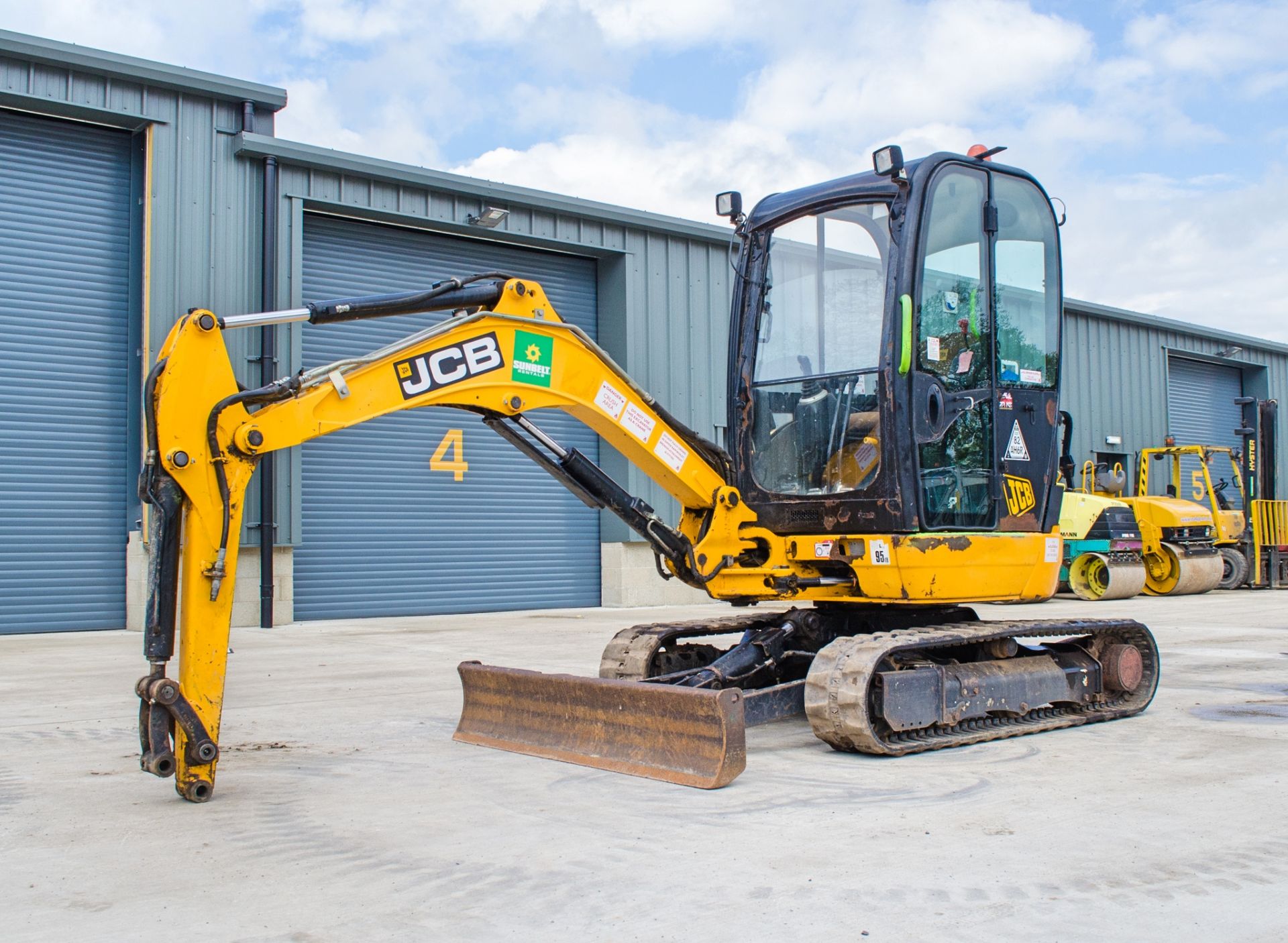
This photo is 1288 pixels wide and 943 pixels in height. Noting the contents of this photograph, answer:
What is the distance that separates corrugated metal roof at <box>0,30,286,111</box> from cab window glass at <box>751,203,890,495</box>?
417 inches

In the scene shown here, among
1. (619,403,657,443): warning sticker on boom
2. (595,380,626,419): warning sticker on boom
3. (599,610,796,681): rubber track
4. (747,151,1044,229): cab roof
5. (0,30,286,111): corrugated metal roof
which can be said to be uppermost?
(0,30,286,111): corrugated metal roof

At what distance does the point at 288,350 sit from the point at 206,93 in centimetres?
345

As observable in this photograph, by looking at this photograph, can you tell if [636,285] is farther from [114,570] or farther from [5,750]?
[5,750]

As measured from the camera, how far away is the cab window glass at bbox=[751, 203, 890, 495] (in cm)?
691

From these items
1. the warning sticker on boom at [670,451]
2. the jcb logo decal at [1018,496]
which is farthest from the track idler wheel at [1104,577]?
the warning sticker on boom at [670,451]

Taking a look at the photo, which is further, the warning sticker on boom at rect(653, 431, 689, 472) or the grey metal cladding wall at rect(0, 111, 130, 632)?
the grey metal cladding wall at rect(0, 111, 130, 632)

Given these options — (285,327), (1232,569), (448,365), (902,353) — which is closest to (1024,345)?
(902,353)

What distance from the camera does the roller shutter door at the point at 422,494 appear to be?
1683 cm

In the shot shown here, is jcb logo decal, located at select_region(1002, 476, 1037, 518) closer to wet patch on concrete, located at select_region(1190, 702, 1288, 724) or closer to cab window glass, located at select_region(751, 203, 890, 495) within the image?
cab window glass, located at select_region(751, 203, 890, 495)

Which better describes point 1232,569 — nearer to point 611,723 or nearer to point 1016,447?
point 1016,447

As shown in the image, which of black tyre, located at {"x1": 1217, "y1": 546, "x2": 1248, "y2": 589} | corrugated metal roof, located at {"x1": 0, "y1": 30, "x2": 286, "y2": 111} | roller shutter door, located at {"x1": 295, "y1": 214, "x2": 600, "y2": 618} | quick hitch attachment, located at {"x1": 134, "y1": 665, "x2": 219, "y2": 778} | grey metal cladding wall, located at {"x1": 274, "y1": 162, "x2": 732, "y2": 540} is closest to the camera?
quick hitch attachment, located at {"x1": 134, "y1": 665, "x2": 219, "y2": 778}

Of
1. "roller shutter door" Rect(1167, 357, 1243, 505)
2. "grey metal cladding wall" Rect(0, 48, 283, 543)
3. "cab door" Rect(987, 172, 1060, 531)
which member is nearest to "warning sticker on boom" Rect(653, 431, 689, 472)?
"cab door" Rect(987, 172, 1060, 531)

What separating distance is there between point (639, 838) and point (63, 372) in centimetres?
1294

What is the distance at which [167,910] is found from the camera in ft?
12.4
